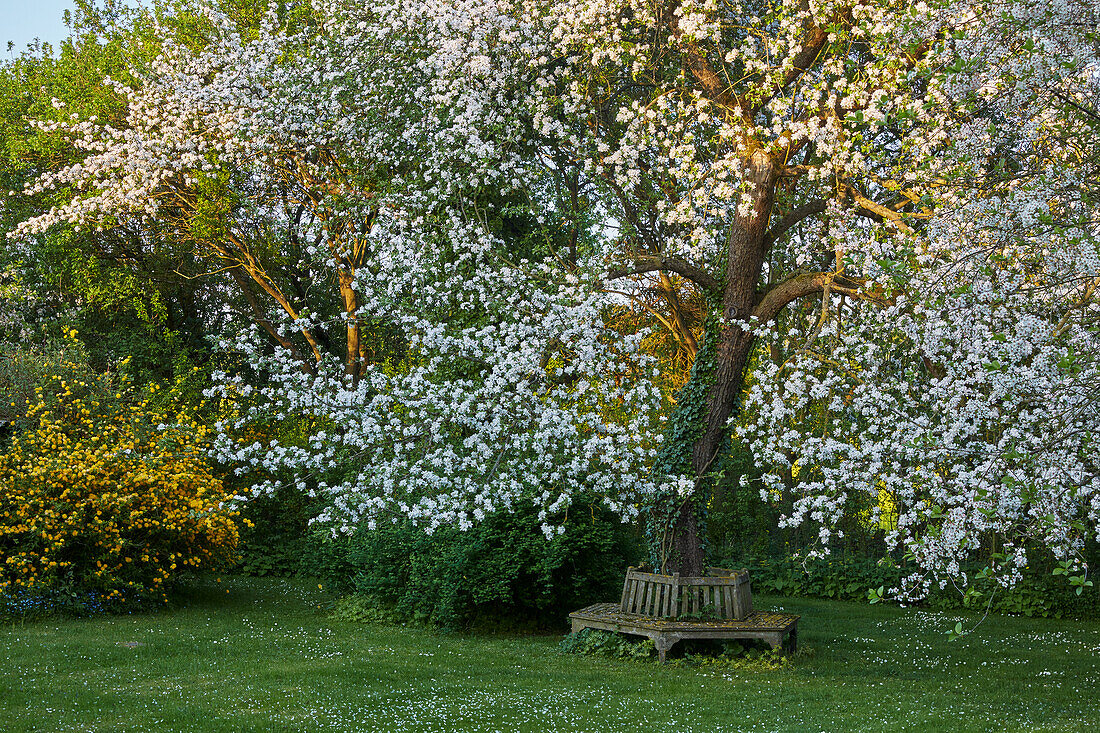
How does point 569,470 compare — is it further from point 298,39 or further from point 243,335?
point 298,39

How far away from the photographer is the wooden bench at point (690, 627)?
8.35 m

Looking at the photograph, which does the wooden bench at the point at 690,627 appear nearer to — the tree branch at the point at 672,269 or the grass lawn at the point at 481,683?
the grass lawn at the point at 481,683

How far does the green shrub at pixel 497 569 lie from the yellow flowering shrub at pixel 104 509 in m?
1.98

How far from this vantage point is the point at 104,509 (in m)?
10.6

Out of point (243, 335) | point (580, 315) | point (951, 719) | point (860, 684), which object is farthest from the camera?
point (243, 335)

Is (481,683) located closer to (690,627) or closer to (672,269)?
(690,627)

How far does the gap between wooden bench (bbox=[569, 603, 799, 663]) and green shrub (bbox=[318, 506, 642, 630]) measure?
3.28 ft

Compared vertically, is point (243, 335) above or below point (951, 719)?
above

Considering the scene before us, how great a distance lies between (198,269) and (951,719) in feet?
49.7

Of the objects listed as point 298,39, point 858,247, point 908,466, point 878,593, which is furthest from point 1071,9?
point 298,39

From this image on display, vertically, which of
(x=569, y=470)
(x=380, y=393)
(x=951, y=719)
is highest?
(x=380, y=393)

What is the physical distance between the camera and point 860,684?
25.4ft

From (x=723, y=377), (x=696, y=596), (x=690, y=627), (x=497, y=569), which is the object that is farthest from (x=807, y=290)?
(x=497, y=569)

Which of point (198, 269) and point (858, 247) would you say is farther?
point (198, 269)
